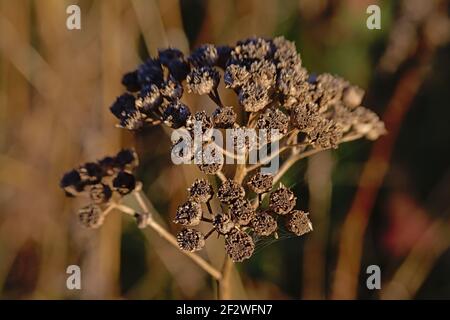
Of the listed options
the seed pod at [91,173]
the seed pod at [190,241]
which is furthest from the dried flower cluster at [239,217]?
the seed pod at [91,173]

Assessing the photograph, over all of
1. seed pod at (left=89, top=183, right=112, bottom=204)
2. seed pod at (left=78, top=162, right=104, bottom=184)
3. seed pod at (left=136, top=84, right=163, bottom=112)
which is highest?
seed pod at (left=136, top=84, right=163, bottom=112)

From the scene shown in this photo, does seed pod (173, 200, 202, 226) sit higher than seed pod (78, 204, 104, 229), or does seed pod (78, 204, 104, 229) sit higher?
seed pod (78, 204, 104, 229)

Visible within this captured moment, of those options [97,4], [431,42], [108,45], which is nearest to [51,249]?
[108,45]

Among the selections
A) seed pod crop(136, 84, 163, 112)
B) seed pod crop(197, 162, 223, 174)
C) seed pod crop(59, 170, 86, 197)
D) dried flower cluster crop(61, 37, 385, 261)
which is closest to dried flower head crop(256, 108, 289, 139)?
dried flower cluster crop(61, 37, 385, 261)

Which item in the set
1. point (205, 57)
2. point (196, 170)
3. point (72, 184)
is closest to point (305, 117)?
point (205, 57)

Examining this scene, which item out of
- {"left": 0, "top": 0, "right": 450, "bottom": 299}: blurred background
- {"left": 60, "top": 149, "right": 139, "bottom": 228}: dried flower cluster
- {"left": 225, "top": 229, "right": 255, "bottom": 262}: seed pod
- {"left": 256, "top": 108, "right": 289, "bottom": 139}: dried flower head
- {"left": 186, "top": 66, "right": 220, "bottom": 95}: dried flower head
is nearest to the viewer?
{"left": 225, "top": 229, "right": 255, "bottom": 262}: seed pod

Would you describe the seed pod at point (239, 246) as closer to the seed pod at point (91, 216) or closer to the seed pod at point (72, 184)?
the seed pod at point (91, 216)

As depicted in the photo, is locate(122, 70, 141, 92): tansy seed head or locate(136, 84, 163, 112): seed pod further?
locate(122, 70, 141, 92): tansy seed head

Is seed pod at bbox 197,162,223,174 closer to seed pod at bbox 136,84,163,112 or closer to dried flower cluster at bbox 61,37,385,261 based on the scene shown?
dried flower cluster at bbox 61,37,385,261
